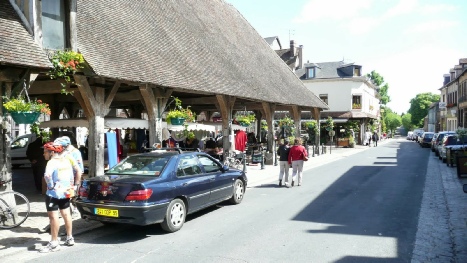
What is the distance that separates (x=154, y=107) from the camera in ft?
38.1

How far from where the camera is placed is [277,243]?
6270mm

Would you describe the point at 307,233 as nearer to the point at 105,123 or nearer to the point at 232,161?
the point at 105,123

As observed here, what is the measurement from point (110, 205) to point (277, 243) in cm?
298

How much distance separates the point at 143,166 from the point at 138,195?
1.15 meters

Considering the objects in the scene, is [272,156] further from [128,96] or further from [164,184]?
[164,184]

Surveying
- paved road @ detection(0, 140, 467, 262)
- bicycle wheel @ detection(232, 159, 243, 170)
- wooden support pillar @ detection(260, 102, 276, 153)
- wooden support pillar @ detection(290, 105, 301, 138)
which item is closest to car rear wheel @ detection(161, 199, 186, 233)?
paved road @ detection(0, 140, 467, 262)

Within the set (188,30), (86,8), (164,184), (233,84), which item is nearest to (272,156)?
(233,84)

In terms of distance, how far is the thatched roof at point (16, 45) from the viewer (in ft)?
23.6

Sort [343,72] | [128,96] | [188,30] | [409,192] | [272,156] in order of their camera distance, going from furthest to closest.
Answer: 1. [343,72]
2. [272,156]
3. [188,30]
4. [128,96]
5. [409,192]

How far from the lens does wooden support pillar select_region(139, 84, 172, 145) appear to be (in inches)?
454

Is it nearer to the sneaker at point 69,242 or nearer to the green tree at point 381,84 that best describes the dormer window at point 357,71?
the green tree at point 381,84

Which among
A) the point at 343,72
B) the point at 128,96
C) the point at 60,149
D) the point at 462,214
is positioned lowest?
the point at 462,214

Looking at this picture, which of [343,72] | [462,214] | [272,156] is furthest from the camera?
[343,72]

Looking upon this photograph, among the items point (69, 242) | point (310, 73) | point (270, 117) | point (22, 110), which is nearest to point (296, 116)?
point (270, 117)
